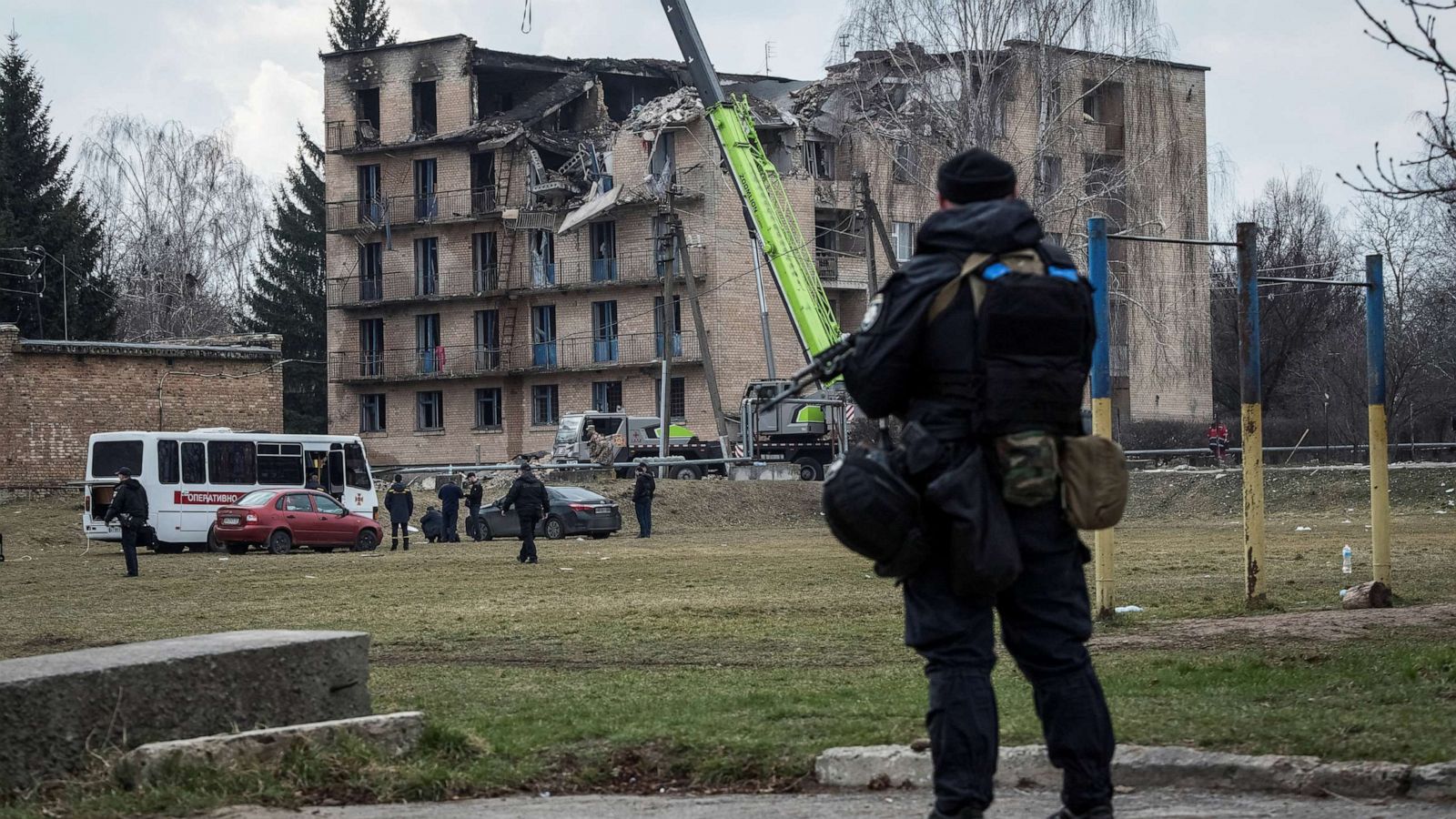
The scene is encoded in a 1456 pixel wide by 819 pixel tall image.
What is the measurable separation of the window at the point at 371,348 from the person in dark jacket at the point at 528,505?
44510 mm

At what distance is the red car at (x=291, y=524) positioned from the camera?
34469 millimetres

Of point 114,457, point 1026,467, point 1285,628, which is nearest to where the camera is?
point 1026,467

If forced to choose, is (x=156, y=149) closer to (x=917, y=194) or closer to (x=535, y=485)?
(x=917, y=194)

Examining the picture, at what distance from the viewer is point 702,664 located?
11047mm

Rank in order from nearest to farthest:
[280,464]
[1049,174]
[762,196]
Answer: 1. [280,464]
2. [762,196]
3. [1049,174]

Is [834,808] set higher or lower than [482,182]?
lower

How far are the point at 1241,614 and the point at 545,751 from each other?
790 cm

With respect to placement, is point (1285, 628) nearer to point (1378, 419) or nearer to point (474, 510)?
point (1378, 419)

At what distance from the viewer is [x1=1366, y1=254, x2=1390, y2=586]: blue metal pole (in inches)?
542

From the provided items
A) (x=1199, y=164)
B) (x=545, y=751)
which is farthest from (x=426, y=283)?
(x=545, y=751)

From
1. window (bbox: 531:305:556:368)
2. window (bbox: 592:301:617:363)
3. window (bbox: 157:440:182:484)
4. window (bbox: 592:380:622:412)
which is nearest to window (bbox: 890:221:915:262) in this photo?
window (bbox: 592:301:617:363)

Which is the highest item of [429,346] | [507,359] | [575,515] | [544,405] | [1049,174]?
[1049,174]

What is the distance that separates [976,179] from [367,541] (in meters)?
31.9

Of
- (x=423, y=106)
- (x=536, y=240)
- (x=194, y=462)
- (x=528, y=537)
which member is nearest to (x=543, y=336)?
(x=536, y=240)
